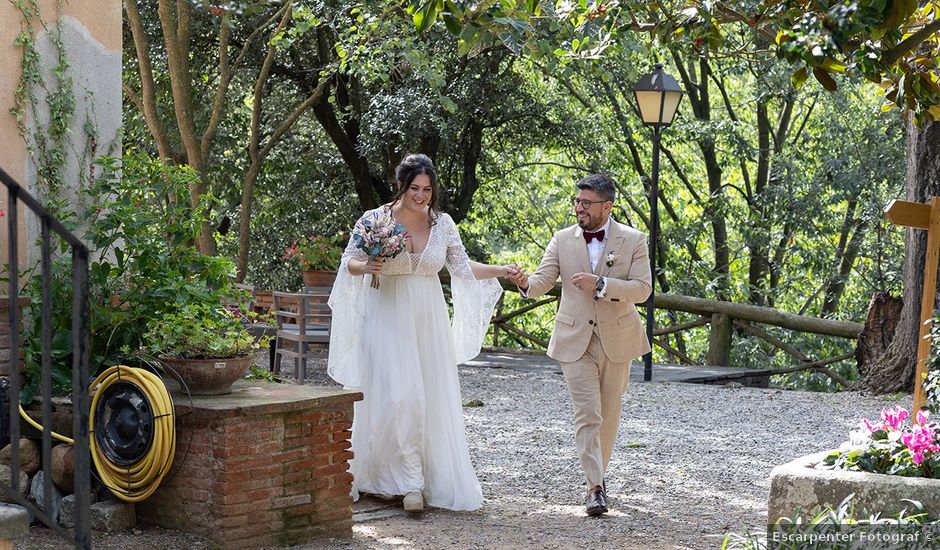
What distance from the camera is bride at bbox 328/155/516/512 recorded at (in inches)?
253

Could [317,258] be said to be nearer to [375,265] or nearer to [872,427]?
[375,265]

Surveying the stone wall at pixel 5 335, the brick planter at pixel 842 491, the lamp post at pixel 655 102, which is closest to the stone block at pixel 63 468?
the stone wall at pixel 5 335

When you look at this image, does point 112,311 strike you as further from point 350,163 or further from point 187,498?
point 350,163

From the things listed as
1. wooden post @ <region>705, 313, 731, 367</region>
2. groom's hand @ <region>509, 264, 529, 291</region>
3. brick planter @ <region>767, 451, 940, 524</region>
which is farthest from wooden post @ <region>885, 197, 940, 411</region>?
wooden post @ <region>705, 313, 731, 367</region>

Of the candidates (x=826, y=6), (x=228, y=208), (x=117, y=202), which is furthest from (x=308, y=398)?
(x=228, y=208)

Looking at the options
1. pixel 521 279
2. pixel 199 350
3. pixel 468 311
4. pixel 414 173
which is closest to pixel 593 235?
pixel 521 279

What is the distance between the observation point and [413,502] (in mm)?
6207

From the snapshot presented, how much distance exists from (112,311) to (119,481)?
37.5 inches

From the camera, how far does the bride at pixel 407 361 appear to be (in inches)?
253

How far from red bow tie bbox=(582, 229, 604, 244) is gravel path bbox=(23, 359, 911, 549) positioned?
1.53m

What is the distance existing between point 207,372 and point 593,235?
2.34 metres

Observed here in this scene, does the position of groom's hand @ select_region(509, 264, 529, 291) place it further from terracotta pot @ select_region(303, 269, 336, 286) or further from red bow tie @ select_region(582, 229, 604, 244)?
terracotta pot @ select_region(303, 269, 336, 286)

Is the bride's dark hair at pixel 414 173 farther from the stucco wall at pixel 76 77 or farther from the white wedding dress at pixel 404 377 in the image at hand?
the stucco wall at pixel 76 77

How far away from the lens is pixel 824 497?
4.43 meters
